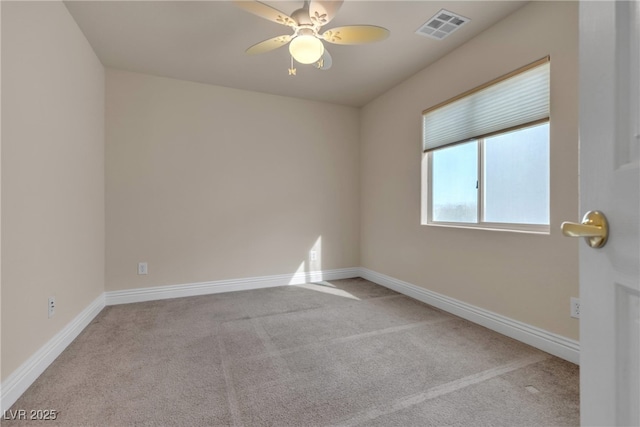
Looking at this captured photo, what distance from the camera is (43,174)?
1785 mm

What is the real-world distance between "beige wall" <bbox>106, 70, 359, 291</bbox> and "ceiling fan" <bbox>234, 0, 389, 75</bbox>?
1660 millimetres

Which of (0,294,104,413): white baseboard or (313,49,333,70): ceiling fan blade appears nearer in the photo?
(0,294,104,413): white baseboard

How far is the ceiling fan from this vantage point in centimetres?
168

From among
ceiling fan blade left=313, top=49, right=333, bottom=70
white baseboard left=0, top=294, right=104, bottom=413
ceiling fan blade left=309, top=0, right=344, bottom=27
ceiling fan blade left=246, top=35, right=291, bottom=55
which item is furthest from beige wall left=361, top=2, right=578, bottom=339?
white baseboard left=0, top=294, right=104, bottom=413

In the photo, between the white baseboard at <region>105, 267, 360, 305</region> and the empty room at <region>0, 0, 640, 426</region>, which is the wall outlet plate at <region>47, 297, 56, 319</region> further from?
the white baseboard at <region>105, 267, 360, 305</region>

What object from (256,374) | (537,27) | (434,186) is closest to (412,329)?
(256,374)

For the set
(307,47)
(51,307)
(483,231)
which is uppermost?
(307,47)

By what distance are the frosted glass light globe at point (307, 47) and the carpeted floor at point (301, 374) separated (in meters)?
2.02

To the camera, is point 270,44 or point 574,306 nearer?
point 574,306

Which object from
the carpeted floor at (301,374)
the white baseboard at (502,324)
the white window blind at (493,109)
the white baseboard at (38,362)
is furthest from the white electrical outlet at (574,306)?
the white baseboard at (38,362)

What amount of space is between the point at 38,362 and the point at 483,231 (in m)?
3.27

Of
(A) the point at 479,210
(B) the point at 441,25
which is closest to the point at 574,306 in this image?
(A) the point at 479,210

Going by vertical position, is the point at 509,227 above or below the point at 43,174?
below

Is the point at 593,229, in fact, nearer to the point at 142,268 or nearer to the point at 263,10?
the point at 263,10
